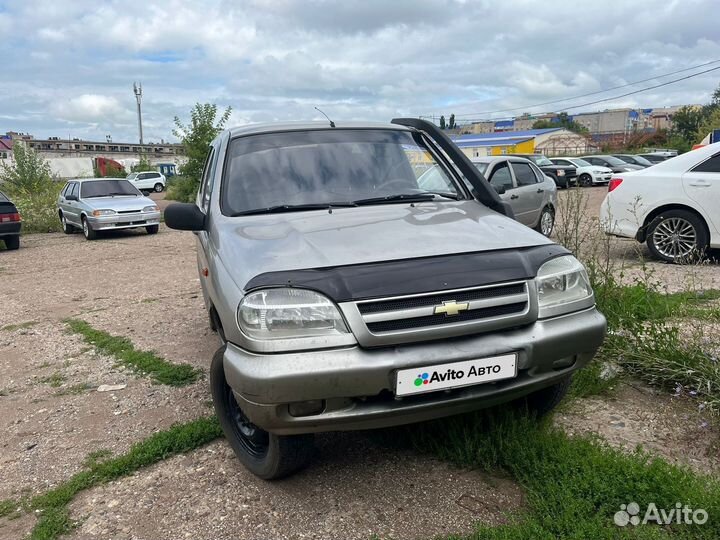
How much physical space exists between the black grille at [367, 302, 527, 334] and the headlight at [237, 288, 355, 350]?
0.46 feet

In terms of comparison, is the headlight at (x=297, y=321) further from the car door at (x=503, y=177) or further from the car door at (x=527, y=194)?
the car door at (x=527, y=194)

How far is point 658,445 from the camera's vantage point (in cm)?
301

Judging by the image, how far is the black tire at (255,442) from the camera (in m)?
2.64

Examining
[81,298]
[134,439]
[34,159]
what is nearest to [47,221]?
[34,159]

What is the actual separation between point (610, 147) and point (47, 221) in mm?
62489

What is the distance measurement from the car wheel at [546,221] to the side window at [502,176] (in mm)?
1188

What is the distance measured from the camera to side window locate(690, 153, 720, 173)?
7.09 metres

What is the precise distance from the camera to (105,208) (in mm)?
14070

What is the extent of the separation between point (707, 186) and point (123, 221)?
1248cm

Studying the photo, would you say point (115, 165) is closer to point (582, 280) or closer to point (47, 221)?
point (47, 221)

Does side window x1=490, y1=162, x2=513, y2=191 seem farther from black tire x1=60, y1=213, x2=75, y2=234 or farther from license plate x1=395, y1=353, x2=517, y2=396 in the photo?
black tire x1=60, y1=213, x2=75, y2=234

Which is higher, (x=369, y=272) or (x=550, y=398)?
(x=369, y=272)

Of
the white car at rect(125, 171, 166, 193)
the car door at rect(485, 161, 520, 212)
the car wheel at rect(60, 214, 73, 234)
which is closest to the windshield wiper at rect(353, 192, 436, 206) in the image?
the car door at rect(485, 161, 520, 212)

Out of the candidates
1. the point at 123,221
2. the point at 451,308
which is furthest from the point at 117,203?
the point at 451,308
